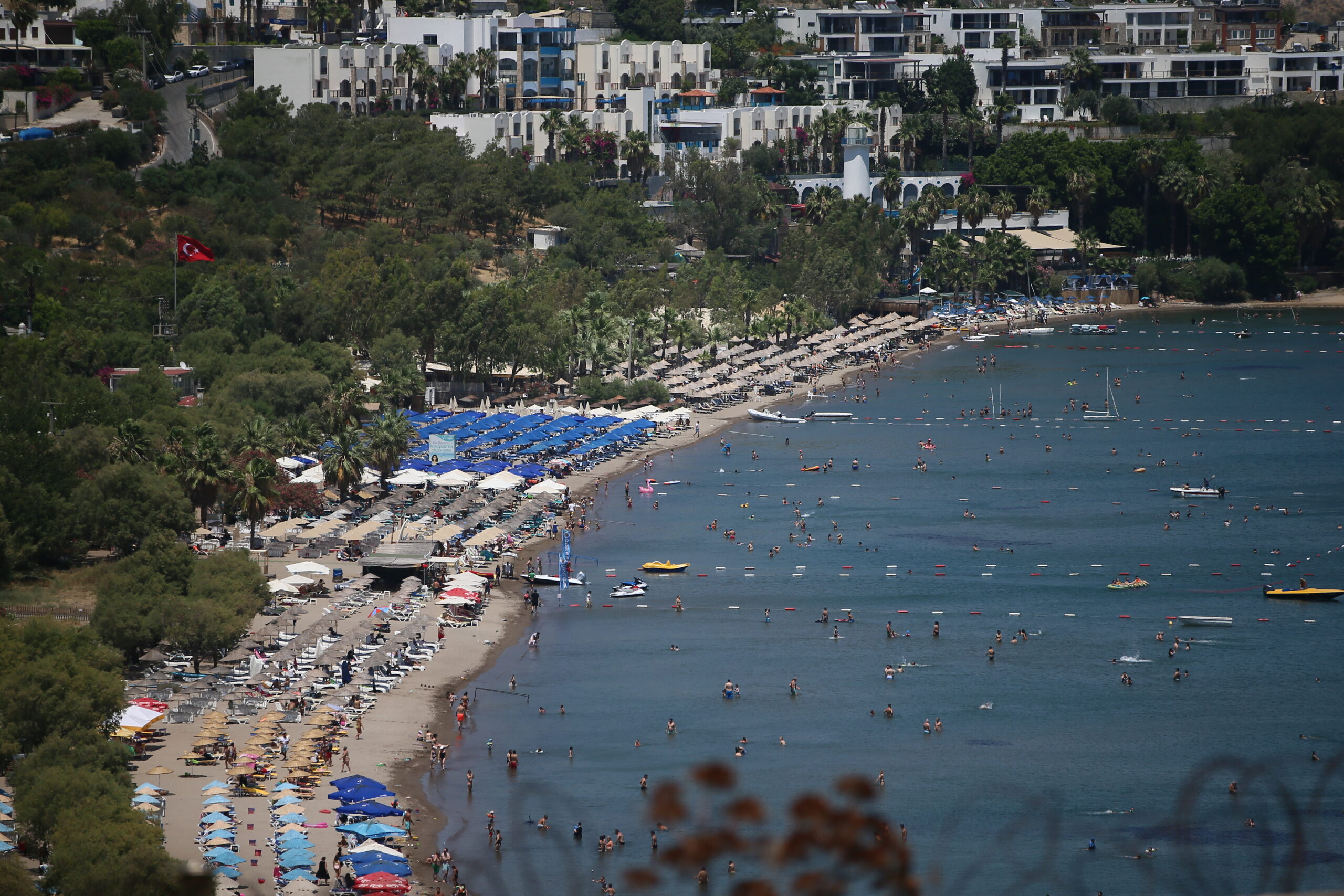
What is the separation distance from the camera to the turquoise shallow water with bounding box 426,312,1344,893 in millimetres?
53000

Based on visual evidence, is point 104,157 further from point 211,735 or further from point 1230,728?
point 1230,728

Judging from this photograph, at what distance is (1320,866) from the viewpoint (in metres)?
50.2

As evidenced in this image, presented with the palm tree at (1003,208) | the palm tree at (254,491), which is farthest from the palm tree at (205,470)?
the palm tree at (1003,208)

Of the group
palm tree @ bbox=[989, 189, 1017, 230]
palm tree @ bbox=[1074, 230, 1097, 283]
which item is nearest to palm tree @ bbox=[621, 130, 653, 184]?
palm tree @ bbox=[989, 189, 1017, 230]

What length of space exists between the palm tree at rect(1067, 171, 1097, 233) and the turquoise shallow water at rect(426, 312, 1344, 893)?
227ft

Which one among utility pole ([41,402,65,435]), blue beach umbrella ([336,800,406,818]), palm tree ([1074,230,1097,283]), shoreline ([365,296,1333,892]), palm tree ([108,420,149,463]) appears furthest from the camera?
palm tree ([1074,230,1097,283])

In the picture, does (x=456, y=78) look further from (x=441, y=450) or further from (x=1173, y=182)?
(x=441, y=450)

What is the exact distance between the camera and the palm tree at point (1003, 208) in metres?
184

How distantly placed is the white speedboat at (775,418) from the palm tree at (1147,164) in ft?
256

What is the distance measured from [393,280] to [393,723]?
230 feet

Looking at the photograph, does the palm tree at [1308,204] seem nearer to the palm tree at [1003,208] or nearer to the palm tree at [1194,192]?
the palm tree at [1194,192]

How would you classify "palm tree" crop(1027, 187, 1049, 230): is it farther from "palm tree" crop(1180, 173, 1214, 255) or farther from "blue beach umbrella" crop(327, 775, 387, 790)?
"blue beach umbrella" crop(327, 775, 387, 790)

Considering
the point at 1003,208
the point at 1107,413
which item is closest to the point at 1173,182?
the point at 1003,208

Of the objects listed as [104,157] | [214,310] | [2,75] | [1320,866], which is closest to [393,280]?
[214,310]
